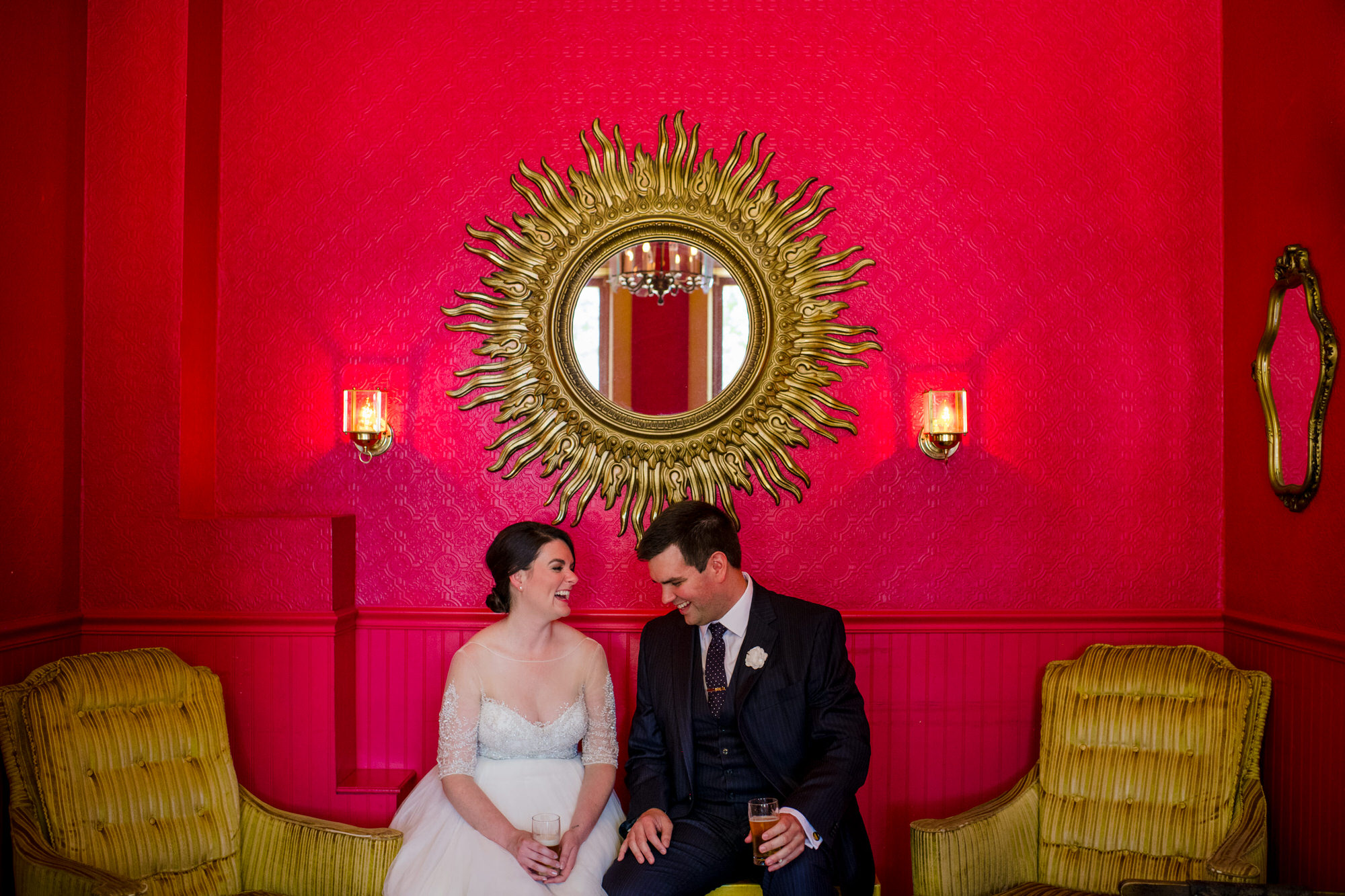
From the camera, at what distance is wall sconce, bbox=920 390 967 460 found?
3666 millimetres

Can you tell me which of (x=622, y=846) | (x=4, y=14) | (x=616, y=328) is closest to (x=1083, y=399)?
(x=616, y=328)

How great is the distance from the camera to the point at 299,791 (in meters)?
3.60

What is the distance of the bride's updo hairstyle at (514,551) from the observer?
3.22 m

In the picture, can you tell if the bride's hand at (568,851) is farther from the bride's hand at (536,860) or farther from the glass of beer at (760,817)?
the glass of beer at (760,817)

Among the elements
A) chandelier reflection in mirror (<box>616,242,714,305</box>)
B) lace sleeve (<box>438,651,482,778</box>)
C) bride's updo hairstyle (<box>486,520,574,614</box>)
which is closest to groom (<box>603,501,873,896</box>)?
bride's updo hairstyle (<box>486,520,574,614</box>)

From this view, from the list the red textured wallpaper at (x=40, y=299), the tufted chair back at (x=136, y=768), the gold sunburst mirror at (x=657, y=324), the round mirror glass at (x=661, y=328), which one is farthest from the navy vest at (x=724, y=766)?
the red textured wallpaper at (x=40, y=299)

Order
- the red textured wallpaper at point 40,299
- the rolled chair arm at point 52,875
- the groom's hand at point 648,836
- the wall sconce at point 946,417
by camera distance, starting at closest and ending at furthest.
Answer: the rolled chair arm at point 52,875 → the groom's hand at point 648,836 → the red textured wallpaper at point 40,299 → the wall sconce at point 946,417

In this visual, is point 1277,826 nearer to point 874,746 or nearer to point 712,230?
point 874,746

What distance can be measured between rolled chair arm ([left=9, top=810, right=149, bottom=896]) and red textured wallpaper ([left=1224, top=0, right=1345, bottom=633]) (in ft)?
12.3

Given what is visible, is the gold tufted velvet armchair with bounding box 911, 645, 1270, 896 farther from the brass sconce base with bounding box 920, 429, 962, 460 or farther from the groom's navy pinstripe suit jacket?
the brass sconce base with bounding box 920, 429, 962, 460

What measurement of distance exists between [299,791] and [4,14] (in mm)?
2941

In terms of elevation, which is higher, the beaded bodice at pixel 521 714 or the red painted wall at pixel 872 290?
the red painted wall at pixel 872 290

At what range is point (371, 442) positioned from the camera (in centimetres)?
376

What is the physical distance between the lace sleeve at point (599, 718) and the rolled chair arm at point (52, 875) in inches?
52.3
